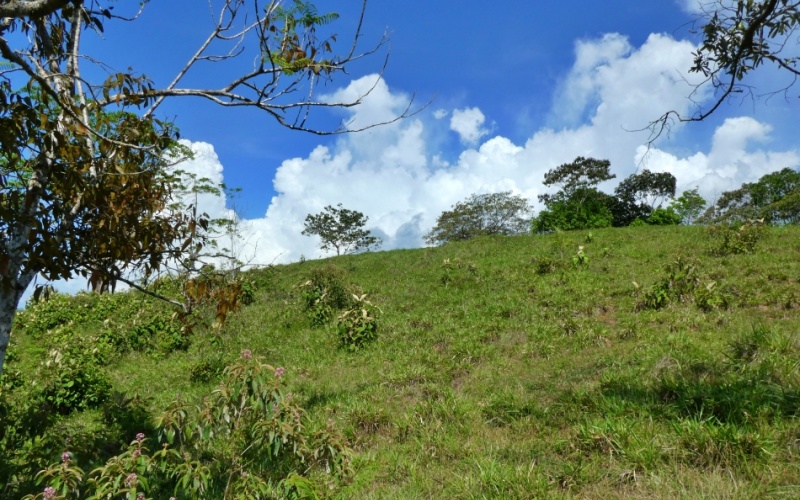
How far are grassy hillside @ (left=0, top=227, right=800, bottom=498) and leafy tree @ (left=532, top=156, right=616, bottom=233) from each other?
27.3 m

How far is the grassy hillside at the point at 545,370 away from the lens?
4031 mm

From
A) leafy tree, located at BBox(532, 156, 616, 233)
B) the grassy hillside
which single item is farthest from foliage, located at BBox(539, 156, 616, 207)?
the grassy hillside

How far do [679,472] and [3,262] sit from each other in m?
5.37

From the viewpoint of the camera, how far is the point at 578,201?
150ft

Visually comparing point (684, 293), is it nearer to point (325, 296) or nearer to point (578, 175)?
point (325, 296)

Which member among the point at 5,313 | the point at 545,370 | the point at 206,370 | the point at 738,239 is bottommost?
the point at 545,370

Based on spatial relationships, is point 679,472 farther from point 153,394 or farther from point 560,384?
point 153,394

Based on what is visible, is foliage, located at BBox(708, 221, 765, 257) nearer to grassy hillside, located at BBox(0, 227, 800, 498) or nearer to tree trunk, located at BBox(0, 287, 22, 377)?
grassy hillside, located at BBox(0, 227, 800, 498)

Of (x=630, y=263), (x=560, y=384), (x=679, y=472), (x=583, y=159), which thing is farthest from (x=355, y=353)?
(x=583, y=159)

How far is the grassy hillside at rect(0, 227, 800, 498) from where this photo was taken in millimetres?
4031

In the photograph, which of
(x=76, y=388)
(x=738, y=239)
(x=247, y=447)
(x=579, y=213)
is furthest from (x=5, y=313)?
(x=579, y=213)

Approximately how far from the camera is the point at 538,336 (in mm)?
Result: 9164

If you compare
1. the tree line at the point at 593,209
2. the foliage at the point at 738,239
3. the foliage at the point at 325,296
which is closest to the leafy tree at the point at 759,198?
the tree line at the point at 593,209

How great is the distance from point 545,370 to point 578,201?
1666 inches
